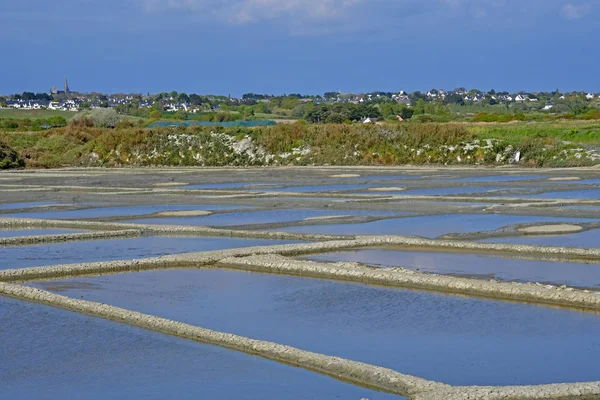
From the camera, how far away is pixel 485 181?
92.5 feet

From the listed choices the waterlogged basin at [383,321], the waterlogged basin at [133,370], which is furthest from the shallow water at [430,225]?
the waterlogged basin at [133,370]

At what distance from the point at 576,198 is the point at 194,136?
27059 millimetres

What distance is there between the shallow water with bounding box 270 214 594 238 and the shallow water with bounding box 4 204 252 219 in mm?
4749

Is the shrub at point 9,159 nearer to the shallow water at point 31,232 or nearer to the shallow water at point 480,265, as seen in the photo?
the shallow water at point 31,232

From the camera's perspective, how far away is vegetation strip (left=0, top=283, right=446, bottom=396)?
738 cm

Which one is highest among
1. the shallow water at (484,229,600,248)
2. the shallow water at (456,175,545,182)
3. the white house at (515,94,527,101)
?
the white house at (515,94,527,101)

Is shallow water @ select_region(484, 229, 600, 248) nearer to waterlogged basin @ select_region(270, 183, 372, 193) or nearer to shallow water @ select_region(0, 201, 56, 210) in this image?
waterlogged basin @ select_region(270, 183, 372, 193)

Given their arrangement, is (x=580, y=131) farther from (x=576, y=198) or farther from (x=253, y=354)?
(x=253, y=354)

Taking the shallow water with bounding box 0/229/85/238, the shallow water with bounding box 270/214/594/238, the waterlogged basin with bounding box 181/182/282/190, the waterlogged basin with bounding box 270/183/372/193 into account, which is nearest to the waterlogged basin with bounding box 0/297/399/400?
the shallow water with bounding box 270/214/594/238

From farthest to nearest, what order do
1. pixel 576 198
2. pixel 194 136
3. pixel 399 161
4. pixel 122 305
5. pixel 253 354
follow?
pixel 194 136, pixel 399 161, pixel 576 198, pixel 122 305, pixel 253 354

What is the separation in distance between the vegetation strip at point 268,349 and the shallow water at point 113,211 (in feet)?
31.4

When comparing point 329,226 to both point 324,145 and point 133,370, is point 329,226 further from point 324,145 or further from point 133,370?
point 324,145

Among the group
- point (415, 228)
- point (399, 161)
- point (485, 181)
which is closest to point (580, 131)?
point (399, 161)

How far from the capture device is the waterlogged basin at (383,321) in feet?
26.0
